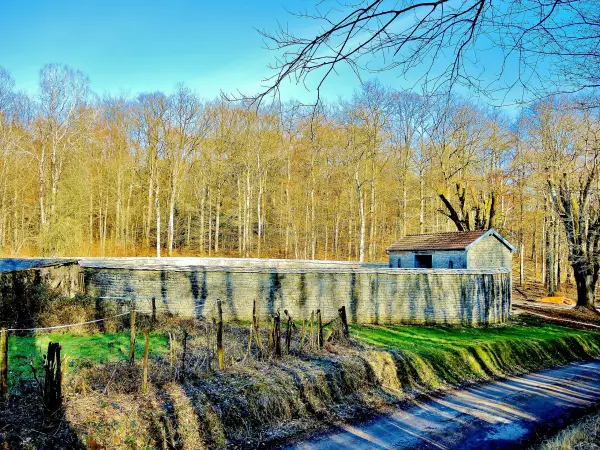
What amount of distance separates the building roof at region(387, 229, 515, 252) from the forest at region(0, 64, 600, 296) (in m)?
4.09

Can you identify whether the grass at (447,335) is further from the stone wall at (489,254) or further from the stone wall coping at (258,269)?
the stone wall at (489,254)

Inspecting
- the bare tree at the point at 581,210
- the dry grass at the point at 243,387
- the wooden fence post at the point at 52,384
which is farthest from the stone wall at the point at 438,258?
the wooden fence post at the point at 52,384

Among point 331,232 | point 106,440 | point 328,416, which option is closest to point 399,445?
point 328,416

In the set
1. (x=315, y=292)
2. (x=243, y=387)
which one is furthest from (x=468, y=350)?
(x=243, y=387)

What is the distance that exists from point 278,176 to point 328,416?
30.1m

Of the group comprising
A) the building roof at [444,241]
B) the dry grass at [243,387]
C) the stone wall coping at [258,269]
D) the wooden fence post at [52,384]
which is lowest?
the dry grass at [243,387]

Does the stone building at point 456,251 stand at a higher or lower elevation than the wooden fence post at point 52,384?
higher

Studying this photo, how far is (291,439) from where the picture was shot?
7246 mm

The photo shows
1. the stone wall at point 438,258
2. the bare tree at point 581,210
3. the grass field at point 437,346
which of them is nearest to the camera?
the grass field at point 437,346

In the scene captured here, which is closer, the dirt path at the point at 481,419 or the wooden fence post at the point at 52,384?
the wooden fence post at the point at 52,384

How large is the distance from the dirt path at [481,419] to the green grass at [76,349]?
191 inches

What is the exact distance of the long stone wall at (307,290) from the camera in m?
16.3

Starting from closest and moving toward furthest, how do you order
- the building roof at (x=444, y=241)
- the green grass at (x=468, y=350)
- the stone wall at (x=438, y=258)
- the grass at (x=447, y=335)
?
the green grass at (x=468, y=350) → the grass at (x=447, y=335) → the stone wall at (x=438, y=258) → the building roof at (x=444, y=241)

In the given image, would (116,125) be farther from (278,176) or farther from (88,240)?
(278,176)
